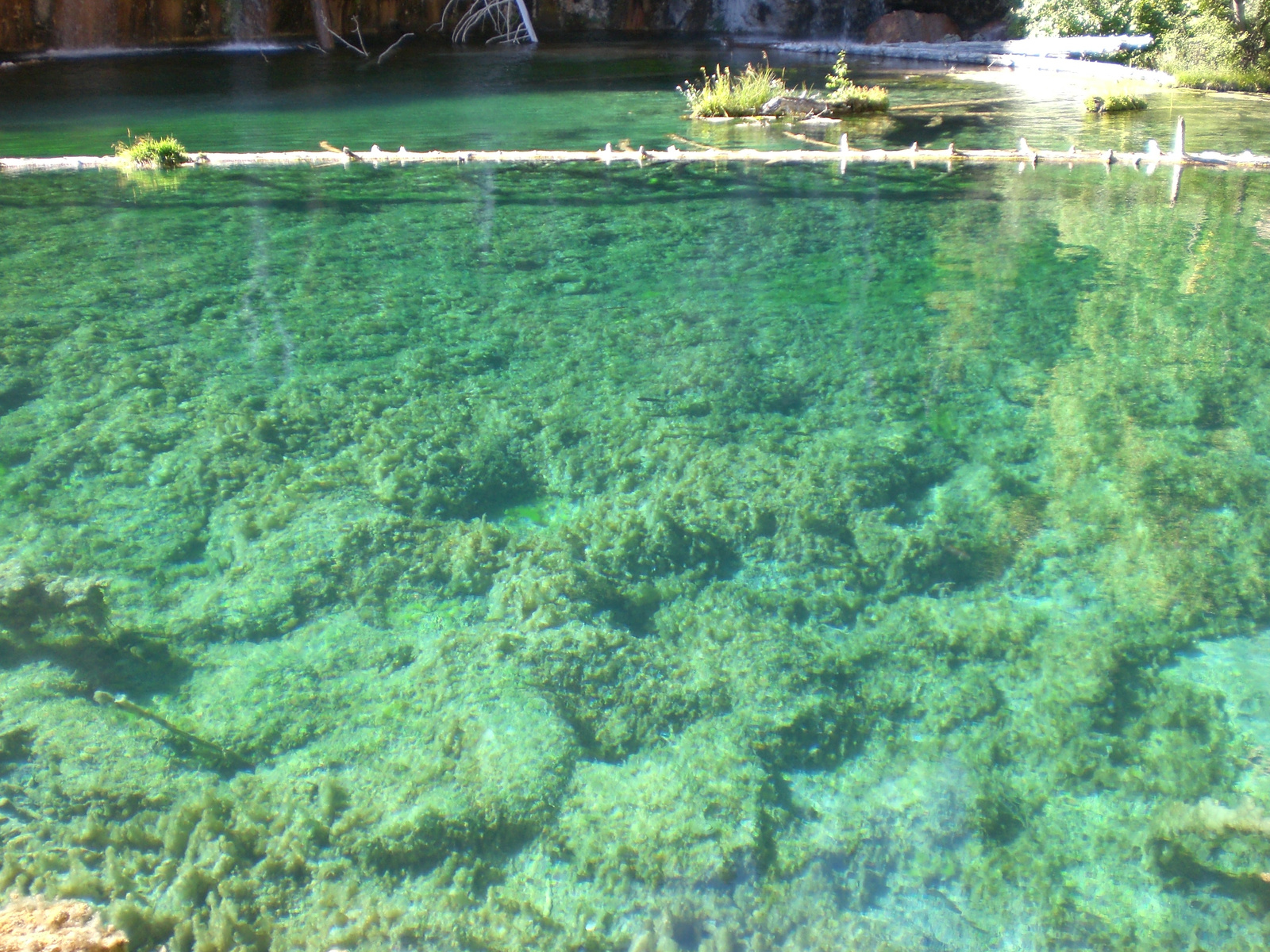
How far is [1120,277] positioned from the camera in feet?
23.9

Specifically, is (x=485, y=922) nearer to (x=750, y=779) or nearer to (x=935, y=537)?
(x=750, y=779)

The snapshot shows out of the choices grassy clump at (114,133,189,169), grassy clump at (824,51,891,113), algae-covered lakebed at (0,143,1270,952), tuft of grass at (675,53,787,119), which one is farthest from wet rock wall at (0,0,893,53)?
→ algae-covered lakebed at (0,143,1270,952)

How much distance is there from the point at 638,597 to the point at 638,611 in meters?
0.08

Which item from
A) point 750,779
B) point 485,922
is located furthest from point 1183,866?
point 485,922

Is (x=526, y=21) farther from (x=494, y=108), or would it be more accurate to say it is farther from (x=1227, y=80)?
(x=1227, y=80)

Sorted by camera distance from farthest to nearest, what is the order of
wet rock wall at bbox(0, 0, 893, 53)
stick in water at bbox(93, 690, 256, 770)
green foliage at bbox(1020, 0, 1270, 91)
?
wet rock wall at bbox(0, 0, 893, 53)
green foliage at bbox(1020, 0, 1270, 91)
stick in water at bbox(93, 690, 256, 770)

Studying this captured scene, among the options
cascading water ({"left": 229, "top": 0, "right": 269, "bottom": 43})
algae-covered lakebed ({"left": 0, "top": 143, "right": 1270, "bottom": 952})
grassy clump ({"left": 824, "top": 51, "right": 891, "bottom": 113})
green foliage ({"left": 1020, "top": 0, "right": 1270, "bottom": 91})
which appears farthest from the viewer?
cascading water ({"left": 229, "top": 0, "right": 269, "bottom": 43})

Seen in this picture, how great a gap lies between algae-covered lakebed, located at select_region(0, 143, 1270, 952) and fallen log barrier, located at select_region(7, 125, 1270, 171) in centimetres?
427

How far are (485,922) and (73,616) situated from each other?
2062 millimetres

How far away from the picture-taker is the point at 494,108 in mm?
15586

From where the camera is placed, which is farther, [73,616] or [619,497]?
[619,497]

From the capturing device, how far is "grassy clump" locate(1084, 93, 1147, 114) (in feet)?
48.4

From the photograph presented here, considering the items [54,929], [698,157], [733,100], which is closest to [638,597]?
[54,929]

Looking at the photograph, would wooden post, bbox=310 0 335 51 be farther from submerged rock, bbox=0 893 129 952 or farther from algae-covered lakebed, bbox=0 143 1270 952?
submerged rock, bbox=0 893 129 952
